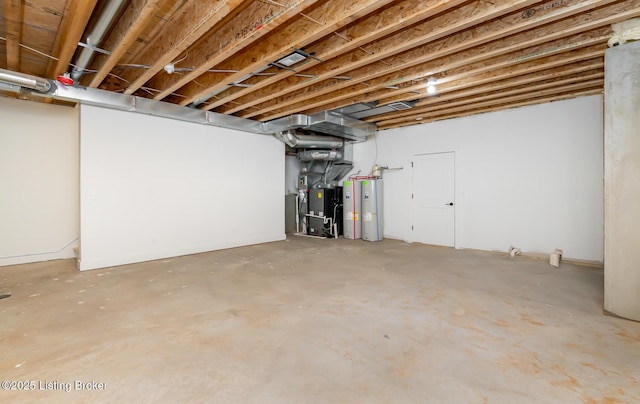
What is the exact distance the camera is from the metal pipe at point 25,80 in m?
3.00

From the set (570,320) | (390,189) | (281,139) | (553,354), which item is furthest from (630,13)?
(281,139)

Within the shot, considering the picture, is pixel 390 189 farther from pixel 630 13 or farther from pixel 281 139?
pixel 630 13

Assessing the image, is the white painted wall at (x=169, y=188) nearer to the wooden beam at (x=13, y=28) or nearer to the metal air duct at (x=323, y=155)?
the metal air duct at (x=323, y=155)

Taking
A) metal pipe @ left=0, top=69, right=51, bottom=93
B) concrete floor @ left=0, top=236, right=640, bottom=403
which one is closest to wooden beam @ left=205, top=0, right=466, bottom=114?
concrete floor @ left=0, top=236, right=640, bottom=403

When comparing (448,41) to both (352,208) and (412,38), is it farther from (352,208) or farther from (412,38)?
(352,208)

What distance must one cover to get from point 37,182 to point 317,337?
499 centimetres

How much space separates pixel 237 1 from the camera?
2.04m

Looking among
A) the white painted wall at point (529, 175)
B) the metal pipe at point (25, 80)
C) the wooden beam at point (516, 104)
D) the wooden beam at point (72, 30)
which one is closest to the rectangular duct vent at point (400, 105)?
the wooden beam at point (516, 104)

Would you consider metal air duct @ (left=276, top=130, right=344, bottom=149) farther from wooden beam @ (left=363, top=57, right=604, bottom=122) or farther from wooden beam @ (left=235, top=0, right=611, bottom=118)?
wooden beam @ (left=363, top=57, right=604, bottom=122)

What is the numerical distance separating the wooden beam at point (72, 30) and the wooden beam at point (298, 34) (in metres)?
1.30

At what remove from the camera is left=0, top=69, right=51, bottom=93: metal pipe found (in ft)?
9.85

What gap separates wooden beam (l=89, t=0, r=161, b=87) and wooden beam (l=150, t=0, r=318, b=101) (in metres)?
0.55

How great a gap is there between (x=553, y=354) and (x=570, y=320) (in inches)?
29.0

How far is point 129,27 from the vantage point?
2.38 meters
